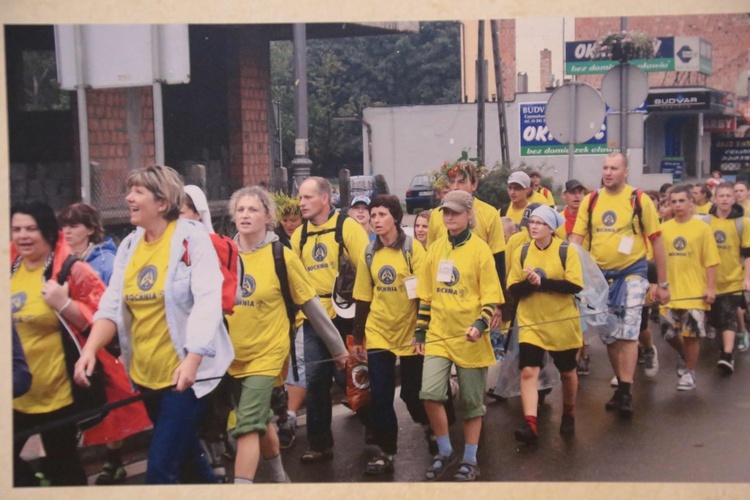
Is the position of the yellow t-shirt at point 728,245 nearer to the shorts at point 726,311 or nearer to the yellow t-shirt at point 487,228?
the shorts at point 726,311

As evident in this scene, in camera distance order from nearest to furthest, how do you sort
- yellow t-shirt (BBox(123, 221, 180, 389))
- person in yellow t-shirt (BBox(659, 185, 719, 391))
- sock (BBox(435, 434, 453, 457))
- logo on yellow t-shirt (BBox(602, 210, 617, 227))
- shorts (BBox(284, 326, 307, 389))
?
1. yellow t-shirt (BBox(123, 221, 180, 389))
2. sock (BBox(435, 434, 453, 457))
3. shorts (BBox(284, 326, 307, 389))
4. logo on yellow t-shirt (BBox(602, 210, 617, 227))
5. person in yellow t-shirt (BBox(659, 185, 719, 391))

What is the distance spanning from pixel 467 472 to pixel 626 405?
2.12 metres

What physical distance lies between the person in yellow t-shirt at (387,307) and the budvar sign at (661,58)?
1742 mm

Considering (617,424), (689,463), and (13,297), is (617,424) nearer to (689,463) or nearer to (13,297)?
(689,463)

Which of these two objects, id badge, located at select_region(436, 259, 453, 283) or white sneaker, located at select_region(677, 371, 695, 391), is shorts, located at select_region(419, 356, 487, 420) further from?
white sneaker, located at select_region(677, 371, 695, 391)

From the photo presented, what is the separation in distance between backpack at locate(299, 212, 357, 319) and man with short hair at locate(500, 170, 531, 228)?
1.89 m

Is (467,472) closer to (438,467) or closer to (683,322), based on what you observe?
(438,467)

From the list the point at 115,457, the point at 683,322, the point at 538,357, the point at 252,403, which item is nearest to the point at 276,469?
the point at 252,403

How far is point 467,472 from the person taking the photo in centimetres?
657

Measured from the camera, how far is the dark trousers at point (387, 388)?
6918mm

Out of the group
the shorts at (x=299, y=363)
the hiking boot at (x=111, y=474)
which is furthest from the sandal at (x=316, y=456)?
A: the hiking boot at (x=111, y=474)

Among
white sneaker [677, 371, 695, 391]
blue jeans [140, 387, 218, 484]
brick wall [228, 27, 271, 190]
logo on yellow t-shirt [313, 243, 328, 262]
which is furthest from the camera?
white sneaker [677, 371, 695, 391]

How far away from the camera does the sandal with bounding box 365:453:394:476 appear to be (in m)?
6.80

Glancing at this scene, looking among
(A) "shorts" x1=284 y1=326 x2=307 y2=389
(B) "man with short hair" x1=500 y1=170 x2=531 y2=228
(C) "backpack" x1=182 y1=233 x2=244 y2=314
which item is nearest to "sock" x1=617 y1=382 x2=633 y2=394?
(B) "man with short hair" x1=500 y1=170 x2=531 y2=228
